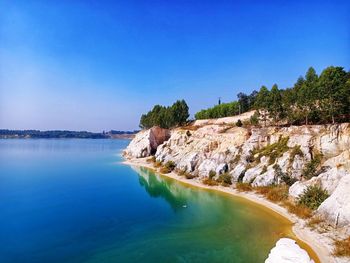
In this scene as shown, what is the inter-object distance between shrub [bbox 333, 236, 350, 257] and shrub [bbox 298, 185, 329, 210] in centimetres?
650

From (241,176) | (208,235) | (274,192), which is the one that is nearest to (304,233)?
(208,235)

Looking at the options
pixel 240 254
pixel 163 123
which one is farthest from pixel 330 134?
pixel 163 123

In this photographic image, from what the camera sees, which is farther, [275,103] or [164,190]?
[275,103]

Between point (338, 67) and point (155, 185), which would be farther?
point (155, 185)

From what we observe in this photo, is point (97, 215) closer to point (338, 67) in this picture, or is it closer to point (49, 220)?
point (49, 220)

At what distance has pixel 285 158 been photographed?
37.6m

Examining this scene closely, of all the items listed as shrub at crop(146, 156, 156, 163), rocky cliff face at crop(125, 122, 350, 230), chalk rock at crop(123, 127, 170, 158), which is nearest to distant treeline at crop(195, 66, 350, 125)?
rocky cliff face at crop(125, 122, 350, 230)

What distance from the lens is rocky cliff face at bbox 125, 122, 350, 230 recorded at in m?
27.2

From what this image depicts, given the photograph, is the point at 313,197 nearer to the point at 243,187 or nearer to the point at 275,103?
the point at 243,187

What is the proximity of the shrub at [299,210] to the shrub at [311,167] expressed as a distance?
5.26 metres

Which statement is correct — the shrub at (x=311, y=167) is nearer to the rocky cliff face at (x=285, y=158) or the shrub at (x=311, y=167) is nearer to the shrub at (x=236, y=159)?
the rocky cliff face at (x=285, y=158)

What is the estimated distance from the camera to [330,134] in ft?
119

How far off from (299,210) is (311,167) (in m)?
7.72

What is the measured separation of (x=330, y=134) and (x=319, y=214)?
15188mm
